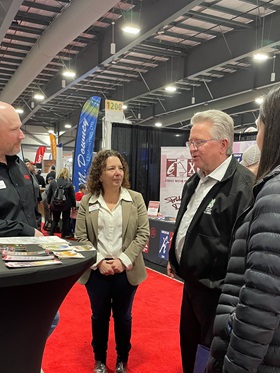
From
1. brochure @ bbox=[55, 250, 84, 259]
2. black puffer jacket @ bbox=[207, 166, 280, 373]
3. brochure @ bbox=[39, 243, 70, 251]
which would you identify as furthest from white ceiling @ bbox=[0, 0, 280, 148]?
black puffer jacket @ bbox=[207, 166, 280, 373]

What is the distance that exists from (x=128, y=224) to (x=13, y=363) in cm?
106

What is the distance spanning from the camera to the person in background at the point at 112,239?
2.19 meters

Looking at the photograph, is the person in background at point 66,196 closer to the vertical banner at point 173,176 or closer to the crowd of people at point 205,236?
the vertical banner at point 173,176

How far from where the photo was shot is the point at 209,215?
5.35 ft

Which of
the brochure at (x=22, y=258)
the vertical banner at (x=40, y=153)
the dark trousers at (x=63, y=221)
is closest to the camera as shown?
the brochure at (x=22, y=258)

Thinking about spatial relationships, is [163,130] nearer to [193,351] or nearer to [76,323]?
[76,323]

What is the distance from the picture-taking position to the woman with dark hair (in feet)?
3.04

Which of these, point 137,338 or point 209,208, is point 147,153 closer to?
point 137,338

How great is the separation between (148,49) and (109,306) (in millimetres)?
7361

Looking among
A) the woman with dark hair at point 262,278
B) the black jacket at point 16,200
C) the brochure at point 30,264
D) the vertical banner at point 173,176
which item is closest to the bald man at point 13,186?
the black jacket at point 16,200

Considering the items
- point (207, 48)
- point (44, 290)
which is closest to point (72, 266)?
point (44, 290)

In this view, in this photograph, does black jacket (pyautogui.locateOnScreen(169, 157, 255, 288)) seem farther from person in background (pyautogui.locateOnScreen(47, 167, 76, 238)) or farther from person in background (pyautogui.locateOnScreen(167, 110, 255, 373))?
person in background (pyautogui.locateOnScreen(47, 167, 76, 238))

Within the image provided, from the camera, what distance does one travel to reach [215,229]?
1.61 metres

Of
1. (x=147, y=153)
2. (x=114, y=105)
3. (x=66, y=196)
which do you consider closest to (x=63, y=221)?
(x=66, y=196)
